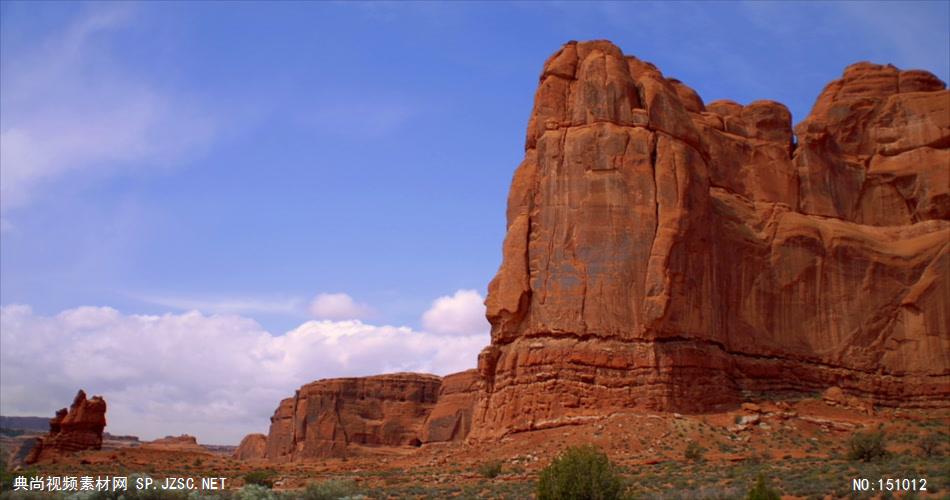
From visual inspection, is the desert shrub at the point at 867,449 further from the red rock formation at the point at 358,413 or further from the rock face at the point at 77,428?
the red rock formation at the point at 358,413

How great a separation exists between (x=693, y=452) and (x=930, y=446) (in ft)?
29.8

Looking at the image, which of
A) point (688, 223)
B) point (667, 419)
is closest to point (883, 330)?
point (688, 223)

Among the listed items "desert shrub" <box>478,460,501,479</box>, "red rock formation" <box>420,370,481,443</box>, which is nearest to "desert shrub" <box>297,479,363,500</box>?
"desert shrub" <box>478,460,501,479</box>

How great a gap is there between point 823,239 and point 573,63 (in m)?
16.9

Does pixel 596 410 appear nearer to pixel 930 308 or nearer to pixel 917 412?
pixel 917 412

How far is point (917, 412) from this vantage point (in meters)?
48.8

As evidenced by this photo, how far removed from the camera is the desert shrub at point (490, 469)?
3694 cm

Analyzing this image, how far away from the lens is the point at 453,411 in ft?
302

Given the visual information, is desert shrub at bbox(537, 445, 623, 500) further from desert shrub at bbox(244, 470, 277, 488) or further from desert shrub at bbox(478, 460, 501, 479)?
desert shrub at bbox(244, 470, 277, 488)

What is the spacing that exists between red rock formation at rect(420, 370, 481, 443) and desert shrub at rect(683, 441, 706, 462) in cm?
5094

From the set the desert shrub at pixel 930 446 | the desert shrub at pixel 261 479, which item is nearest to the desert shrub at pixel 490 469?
the desert shrub at pixel 261 479

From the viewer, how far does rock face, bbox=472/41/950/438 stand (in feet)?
145

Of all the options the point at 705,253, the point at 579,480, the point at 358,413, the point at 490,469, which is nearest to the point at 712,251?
the point at 705,253

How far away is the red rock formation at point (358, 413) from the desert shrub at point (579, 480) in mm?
69988
